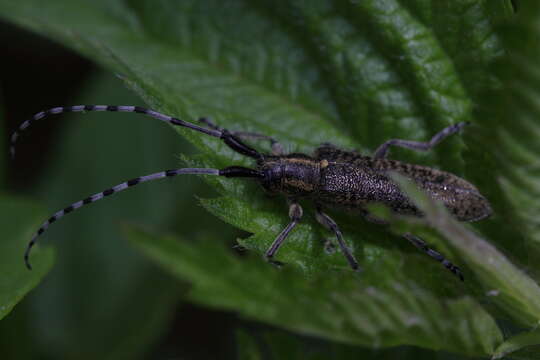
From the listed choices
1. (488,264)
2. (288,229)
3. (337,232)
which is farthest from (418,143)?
(488,264)

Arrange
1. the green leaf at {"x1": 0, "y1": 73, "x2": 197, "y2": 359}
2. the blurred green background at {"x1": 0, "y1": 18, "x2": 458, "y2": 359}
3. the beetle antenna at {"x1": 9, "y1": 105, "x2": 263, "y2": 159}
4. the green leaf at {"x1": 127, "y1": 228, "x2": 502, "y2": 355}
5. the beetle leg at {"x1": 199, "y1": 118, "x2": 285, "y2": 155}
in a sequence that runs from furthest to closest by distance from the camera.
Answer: the green leaf at {"x1": 0, "y1": 73, "x2": 197, "y2": 359}, the blurred green background at {"x1": 0, "y1": 18, "x2": 458, "y2": 359}, the beetle leg at {"x1": 199, "y1": 118, "x2": 285, "y2": 155}, the beetle antenna at {"x1": 9, "y1": 105, "x2": 263, "y2": 159}, the green leaf at {"x1": 127, "y1": 228, "x2": 502, "y2": 355}

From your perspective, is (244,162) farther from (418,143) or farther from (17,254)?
(17,254)

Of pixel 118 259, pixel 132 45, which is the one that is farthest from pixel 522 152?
pixel 118 259

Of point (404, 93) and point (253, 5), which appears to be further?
point (253, 5)

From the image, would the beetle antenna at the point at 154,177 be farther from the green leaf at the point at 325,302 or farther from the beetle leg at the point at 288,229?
the green leaf at the point at 325,302

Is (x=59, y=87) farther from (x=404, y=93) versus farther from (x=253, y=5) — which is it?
(x=404, y=93)

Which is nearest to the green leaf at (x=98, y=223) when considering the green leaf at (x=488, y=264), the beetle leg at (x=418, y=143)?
the beetle leg at (x=418, y=143)

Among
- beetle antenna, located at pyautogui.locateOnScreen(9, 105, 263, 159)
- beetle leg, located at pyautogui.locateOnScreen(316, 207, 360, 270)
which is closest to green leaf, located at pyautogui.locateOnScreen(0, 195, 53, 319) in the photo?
beetle antenna, located at pyautogui.locateOnScreen(9, 105, 263, 159)

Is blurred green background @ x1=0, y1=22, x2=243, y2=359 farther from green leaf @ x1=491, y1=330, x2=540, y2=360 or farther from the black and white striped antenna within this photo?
green leaf @ x1=491, y1=330, x2=540, y2=360
